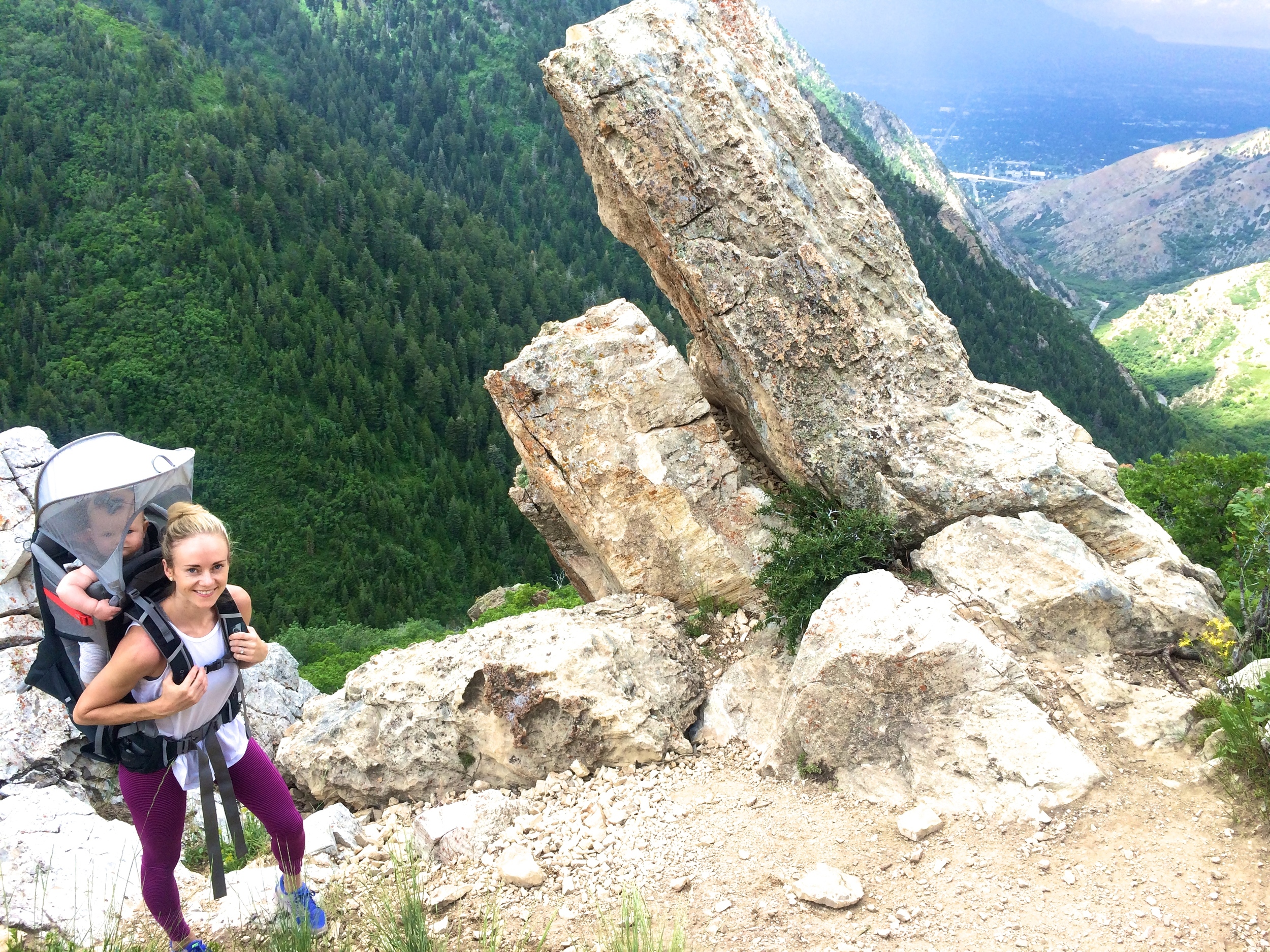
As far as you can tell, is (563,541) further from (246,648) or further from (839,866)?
(246,648)

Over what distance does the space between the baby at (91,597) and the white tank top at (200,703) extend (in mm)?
313

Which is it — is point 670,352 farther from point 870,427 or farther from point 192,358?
point 192,358

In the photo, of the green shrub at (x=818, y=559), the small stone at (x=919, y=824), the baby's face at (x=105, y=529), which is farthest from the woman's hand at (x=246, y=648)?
the green shrub at (x=818, y=559)

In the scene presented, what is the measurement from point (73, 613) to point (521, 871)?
4391mm

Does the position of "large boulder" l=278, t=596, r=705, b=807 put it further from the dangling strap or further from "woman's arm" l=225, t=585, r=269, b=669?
"woman's arm" l=225, t=585, r=269, b=669

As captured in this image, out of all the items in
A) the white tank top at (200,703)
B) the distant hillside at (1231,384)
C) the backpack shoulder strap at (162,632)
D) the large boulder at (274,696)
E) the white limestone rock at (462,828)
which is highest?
the backpack shoulder strap at (162,632)

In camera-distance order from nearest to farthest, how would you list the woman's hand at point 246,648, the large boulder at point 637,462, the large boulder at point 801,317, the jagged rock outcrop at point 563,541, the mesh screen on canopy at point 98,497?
the mesh screen on canopy at point 98,497
the woman's hand at point 246,648
the large boulder at point 801,317
the large boulder at point 637,462
the jagged rock outcrop at point 563,541

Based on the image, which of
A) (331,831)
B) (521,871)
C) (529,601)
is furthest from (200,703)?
(529,601)

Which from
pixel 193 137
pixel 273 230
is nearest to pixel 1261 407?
pixel 273 230

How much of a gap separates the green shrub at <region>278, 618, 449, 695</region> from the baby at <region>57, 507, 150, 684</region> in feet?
95.2

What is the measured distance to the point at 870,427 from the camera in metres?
12.0

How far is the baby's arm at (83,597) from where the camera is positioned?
537 centimetres

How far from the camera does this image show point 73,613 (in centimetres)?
545

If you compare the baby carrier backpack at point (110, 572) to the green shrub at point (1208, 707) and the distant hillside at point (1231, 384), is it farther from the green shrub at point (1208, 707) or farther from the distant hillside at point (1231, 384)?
the distant hillside at point (1231, 384)
